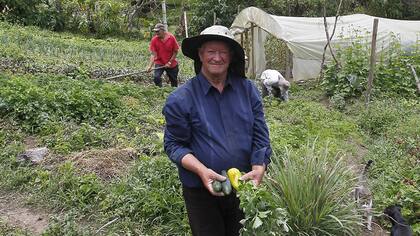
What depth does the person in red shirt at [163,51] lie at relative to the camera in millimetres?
9797

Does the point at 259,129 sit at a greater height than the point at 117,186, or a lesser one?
greater

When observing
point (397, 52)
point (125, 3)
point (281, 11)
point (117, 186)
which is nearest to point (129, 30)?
point (125, 3)

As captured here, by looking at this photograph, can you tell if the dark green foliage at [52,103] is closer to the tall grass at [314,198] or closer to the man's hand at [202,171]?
the tall grass at [314,198]

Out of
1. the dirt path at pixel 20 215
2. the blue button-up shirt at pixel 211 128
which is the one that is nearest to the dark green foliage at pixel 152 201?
the dirt path at pixel 20 215

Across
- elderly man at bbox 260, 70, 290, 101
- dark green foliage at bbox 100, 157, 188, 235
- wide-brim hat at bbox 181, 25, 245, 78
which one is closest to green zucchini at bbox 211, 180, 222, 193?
wide-brim hat at bbox 181, 25, 245, 78

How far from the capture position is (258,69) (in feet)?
51.3

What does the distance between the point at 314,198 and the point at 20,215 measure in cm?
256

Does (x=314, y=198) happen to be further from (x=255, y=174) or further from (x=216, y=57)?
(x=216, y=57)

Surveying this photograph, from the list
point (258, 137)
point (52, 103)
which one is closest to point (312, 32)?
point (52, 103)

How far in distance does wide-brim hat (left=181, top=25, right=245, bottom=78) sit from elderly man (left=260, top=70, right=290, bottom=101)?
7.31 metres

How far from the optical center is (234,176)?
2414 millimetres

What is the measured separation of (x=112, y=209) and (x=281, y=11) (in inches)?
726

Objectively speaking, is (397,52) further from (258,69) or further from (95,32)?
(95,32)

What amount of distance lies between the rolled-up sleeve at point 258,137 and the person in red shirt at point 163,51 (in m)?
7.34
